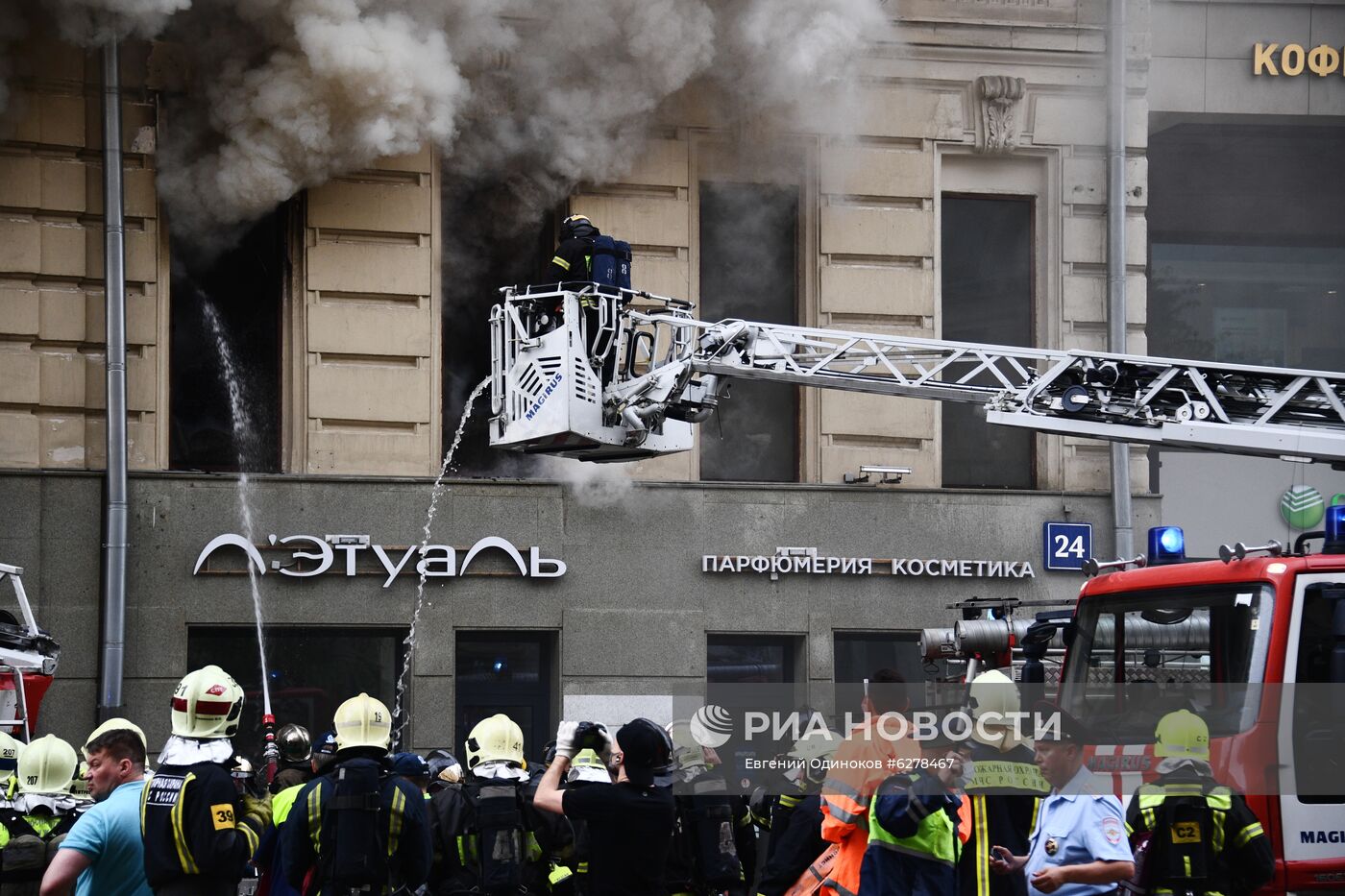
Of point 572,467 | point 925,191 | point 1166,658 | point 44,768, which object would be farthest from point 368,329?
point 1166,658

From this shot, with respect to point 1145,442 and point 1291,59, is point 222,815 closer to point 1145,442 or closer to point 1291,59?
point 1145,442

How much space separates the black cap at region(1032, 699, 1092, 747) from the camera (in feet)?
28.0

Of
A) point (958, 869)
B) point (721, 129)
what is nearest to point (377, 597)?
point (721, 129)

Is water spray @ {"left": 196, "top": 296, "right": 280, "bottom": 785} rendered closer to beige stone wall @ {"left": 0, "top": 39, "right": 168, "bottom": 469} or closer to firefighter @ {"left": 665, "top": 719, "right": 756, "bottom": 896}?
beige stone wall @ {"left": 0, "top": 39, "right": 168, "bottom": 469}

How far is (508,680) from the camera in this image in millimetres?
17422

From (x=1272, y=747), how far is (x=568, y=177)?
10353 millimetres

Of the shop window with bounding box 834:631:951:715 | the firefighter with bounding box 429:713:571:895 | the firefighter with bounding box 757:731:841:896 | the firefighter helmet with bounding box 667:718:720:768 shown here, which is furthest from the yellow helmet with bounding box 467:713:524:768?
the shop window with bounding box 834:631:951:715

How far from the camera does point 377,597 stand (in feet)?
55.0

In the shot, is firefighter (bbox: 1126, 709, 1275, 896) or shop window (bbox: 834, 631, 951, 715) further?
shop window (bbox: 834, 631, 951, 715)

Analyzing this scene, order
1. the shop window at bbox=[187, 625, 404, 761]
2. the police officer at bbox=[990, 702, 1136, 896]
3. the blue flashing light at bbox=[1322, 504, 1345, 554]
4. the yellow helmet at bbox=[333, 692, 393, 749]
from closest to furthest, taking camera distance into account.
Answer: the yellow helmet at bbox=[333, 692, 393, 749] < the police officer at bbox=[990, 702, 1136, 896] < the blue flashing light at bbox=[1322, 504, 1345, 554] < the shop window at bbox=[187, 625, 404, 761]

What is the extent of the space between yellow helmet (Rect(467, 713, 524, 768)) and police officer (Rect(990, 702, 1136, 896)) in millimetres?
2472

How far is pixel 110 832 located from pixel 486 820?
9.18 feet

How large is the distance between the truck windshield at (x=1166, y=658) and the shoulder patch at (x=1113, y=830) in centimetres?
157

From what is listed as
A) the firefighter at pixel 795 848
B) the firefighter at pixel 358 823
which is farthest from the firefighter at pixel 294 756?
the firefighter at pixel 358 823
